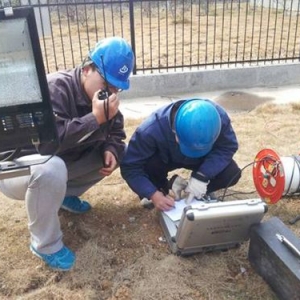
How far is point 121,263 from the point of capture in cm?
231

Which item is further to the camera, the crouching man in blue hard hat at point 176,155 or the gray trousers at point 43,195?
the crouching man in blue hard hat at point 176,155

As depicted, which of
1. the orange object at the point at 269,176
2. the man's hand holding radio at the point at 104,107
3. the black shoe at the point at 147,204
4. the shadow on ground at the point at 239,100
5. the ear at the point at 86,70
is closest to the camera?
the man's hand holding radio at the point at 104,107

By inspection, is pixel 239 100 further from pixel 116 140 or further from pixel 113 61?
pixel 113 61

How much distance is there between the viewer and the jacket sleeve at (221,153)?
2.53m

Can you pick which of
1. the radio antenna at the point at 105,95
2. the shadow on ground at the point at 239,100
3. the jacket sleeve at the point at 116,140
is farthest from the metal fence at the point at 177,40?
the radio antenna at the point at 105,95

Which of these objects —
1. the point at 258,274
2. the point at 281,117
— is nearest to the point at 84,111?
the point at 258,274

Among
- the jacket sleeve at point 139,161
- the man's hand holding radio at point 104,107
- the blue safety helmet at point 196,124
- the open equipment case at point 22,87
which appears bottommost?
the jacket sleeve at point 139,161

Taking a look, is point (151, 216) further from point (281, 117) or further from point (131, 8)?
point (131, 8)

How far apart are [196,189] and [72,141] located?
82 cm

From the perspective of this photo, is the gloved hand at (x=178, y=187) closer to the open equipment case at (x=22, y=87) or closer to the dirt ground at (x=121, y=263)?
the dirt ground at (x=121, y=263)

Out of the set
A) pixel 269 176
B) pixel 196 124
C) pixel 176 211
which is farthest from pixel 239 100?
pixel 196 124

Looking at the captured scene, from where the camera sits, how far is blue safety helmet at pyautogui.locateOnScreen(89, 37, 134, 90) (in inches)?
85.4

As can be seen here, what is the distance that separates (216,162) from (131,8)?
3447mm

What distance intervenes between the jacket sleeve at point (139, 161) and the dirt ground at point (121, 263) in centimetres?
29
